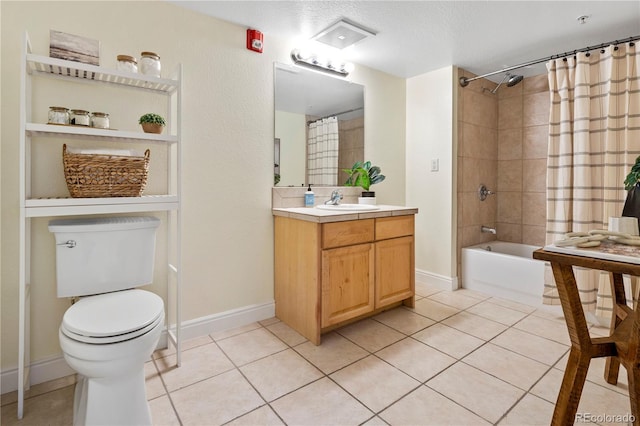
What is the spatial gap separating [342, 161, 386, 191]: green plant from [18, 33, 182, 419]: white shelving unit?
1.49 meters

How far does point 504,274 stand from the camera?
2838mm

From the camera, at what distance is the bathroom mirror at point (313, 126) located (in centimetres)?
246

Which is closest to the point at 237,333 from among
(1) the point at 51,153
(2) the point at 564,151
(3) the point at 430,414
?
(3) the point at 430,414

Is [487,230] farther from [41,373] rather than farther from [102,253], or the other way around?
Answer: [41,373]

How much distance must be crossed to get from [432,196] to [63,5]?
299 cm

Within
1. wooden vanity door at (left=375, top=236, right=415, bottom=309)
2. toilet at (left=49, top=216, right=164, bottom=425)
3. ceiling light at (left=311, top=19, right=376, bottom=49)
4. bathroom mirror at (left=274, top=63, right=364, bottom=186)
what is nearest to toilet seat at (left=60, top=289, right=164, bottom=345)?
toilet at (left=49, top=216, right=164, bottom=425)

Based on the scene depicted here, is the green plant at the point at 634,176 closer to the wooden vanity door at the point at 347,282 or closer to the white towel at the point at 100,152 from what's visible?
the wooden vanity door at the point at 347,282

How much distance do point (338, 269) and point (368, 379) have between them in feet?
2.18

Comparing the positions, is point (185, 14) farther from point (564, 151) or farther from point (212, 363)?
point (564, 151)

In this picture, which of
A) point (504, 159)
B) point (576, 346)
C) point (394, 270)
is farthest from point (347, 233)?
point (504, 159)

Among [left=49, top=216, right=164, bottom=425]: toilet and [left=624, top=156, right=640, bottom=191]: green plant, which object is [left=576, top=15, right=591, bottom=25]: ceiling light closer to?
[left=624, top=156, right=640, bottom=191]: green plant

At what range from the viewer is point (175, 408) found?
1469 mm

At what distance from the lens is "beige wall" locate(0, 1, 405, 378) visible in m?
1.59

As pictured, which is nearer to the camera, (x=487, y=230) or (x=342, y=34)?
(x=342, y=34)
